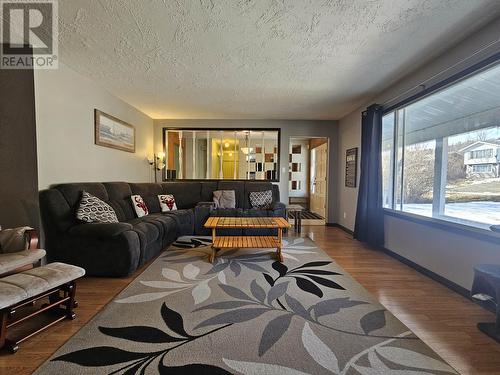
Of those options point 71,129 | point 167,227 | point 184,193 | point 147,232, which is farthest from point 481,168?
point 184,193

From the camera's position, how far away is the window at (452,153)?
2.12m

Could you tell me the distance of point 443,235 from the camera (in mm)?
2523

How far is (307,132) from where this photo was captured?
5.60 metres

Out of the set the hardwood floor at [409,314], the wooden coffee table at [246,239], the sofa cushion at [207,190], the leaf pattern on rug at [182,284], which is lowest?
the hardwood floor at [409,314]

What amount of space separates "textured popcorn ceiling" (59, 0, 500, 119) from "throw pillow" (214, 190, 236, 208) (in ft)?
6.93

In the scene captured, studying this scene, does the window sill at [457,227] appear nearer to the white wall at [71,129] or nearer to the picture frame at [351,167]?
the picture frame at [351,167]

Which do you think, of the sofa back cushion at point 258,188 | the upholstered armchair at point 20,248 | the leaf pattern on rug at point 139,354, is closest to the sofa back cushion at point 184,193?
the sofa back cushion at point 258,188

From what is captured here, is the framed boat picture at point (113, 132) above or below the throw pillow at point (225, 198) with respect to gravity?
above

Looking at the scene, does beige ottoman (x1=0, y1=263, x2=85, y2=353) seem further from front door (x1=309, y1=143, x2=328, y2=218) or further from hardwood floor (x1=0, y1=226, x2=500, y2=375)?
front door (x1=309, y1=143, x2=328, y2=218)

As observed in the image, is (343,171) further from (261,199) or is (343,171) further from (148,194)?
(148,194)

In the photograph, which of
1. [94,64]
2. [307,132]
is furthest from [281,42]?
[307,132]

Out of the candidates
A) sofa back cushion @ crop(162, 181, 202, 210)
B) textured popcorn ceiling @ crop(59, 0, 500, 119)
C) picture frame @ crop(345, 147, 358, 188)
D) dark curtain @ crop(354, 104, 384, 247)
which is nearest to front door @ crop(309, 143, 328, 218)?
picture frame @ crop(345, 147, 358, 188)

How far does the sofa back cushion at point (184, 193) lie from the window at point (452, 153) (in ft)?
12.2

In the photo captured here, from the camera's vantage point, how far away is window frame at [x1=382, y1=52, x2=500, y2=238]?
2081 mm
